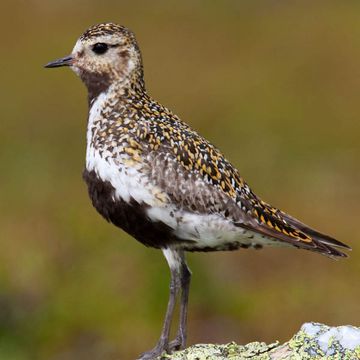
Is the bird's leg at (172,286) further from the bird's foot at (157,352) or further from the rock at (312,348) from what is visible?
the rock at (312,348)

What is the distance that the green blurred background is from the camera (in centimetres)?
1276

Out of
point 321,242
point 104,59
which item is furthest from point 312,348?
point 104,59

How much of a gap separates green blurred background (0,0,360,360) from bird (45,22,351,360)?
4.11m

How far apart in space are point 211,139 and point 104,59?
14258mm

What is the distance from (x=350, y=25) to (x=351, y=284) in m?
17.8

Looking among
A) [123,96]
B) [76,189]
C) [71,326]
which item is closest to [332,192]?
[76,189]

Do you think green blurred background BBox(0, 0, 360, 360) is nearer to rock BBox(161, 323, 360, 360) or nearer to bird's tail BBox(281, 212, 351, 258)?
bird's tail BBox(281, 212, 351, 258)

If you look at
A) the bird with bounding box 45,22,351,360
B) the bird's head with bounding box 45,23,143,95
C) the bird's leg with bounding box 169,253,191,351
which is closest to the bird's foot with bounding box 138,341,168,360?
the bird with bounding box 45,22,351,360

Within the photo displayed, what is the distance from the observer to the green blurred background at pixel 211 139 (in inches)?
502

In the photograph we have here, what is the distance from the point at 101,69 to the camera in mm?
7945

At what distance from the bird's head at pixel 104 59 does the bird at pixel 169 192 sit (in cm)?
2

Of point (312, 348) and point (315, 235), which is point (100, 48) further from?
point (312, 348)

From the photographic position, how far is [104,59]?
794cm

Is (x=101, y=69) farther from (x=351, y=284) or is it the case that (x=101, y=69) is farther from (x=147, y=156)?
(x=351, y=284)
